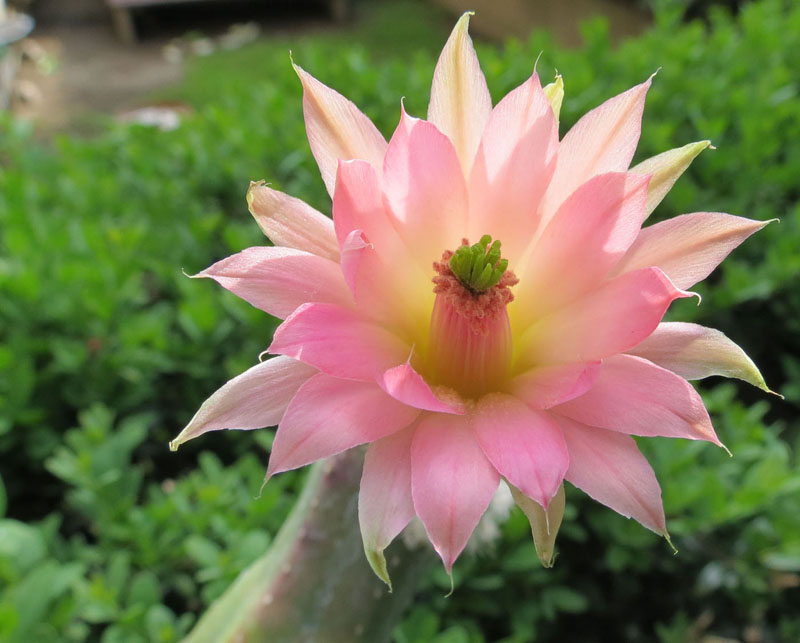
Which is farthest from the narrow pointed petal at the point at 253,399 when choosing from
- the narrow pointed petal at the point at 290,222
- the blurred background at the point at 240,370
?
the blurred background at the point at 240,370

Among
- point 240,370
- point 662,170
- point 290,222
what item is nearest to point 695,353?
point 662,170

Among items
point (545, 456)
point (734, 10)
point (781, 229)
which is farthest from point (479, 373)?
point (734, 10)

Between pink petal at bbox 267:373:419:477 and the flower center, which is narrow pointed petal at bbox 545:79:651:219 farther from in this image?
pink petal at bbox 267:373:419:477

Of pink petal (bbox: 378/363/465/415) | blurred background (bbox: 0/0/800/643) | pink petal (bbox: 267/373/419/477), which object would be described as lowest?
blurred background (bbox: 0/0/800/643)

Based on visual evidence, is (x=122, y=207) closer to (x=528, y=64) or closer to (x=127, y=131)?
(x=127, y=131)

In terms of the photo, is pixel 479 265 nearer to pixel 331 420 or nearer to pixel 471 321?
pixel 471 321

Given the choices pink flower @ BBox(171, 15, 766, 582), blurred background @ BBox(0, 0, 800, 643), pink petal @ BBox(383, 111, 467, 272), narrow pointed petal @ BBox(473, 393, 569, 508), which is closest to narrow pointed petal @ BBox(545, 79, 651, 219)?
pink flower @ BBox(171, 15, 766, 582)
